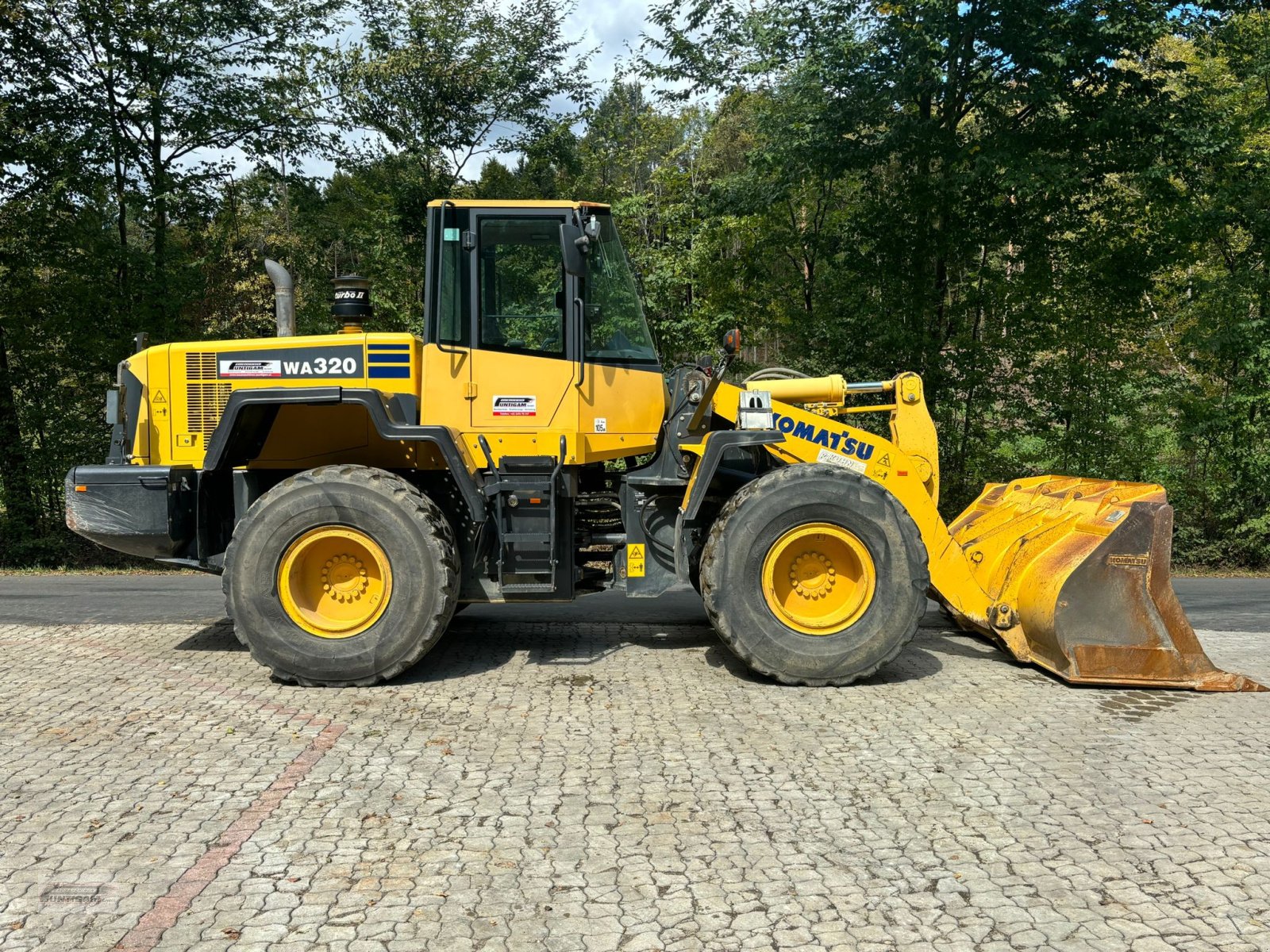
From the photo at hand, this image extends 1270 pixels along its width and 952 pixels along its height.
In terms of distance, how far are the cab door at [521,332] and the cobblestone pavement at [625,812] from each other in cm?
167

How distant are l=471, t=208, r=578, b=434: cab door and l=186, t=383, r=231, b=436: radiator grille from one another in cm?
170

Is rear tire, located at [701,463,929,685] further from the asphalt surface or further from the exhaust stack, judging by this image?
the exhaust stack

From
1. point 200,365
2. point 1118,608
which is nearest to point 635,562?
point 1118,608

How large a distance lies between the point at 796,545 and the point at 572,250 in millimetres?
2280

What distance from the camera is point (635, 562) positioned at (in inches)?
253

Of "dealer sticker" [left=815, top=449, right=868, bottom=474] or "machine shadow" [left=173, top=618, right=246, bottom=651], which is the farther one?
"machine shadow" [left=173, top=618, right=246, bottom=651]

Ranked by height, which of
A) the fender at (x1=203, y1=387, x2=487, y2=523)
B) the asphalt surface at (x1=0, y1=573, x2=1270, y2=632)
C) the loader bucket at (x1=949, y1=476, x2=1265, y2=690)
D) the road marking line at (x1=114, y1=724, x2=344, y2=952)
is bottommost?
the asphalt surface at (x1=0, y1=573, x2=1270, y2=632)

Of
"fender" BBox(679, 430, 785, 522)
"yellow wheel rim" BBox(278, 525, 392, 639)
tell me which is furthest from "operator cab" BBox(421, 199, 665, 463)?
"yellow wheel rim" BBox(278, 525, 392, 639)

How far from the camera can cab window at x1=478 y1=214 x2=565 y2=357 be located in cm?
620

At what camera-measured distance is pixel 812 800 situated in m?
4.13

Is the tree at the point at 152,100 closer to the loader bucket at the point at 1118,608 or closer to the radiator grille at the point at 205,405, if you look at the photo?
the radiator grille at the point at 205,405

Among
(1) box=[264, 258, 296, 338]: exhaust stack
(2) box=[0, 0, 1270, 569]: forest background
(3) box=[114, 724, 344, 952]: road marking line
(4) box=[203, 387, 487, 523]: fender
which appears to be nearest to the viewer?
(3) box=[114, 724, 344, 952]: road marking line

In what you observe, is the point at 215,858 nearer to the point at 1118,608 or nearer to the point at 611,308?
the point at 611,308

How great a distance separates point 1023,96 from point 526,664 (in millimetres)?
9472
